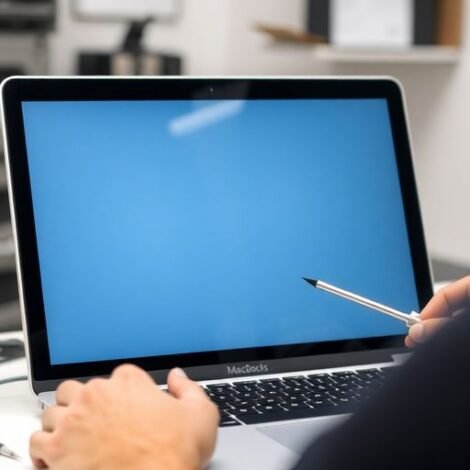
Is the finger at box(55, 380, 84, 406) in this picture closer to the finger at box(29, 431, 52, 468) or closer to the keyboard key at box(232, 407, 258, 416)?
the finger at box(29, 431, 52, 468)

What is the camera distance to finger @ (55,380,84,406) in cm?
76

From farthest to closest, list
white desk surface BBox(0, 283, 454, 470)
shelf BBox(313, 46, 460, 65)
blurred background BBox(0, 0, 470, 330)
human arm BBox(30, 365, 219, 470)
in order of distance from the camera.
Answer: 1. shelf BBox(313, 46, 460, 65)
2. blurred background BBox(0, 0, 470, 330)
3. white desk surface BBox(0, 283, 454, 470)
4. human arm BBox(30, 365, 219, 470)

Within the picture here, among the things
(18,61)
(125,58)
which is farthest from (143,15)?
(18,61)

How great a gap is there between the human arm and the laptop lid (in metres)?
0.18

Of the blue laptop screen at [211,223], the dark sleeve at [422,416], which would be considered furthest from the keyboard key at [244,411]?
the dark sleeve at [422,416]

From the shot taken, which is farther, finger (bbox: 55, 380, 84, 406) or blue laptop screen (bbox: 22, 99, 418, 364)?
blue laptop screen (bbox: 22, 99, 418, 364)

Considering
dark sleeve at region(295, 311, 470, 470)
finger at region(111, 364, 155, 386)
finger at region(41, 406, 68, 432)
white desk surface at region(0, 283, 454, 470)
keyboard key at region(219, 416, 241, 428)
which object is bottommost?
white desk surface at region(0, 283, 454, 470)

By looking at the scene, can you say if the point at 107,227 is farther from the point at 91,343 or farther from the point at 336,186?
the point at 336,186

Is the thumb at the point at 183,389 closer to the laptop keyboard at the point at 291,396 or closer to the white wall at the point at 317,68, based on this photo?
the laptop keyboard at the point at 291,396

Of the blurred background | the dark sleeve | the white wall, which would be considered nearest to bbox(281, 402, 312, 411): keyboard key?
the dark sleeve

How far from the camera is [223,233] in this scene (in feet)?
3.31

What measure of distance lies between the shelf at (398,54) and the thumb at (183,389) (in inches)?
71.4

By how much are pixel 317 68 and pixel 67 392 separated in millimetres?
2181

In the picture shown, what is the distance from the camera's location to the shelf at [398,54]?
2.46 meters
